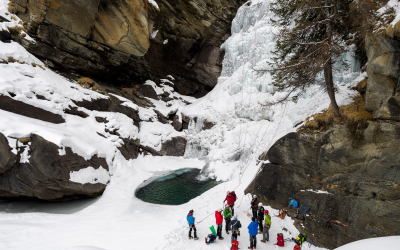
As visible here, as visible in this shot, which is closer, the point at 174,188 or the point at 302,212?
the point at 302,212

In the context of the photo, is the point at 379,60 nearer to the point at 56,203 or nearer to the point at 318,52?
the point at 318,52

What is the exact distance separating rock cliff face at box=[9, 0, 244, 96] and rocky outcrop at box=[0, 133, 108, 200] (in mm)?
11714

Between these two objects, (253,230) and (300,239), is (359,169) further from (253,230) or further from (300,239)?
(253,230)

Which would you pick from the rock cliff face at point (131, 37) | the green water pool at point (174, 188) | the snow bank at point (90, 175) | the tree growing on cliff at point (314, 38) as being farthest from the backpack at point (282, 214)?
the rock cliff face at point (131, 37)

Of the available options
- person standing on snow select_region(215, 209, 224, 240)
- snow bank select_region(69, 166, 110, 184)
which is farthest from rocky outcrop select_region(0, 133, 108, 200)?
person standing on snow select_region(215, 209, 224, 240)

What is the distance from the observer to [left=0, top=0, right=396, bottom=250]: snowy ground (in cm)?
812

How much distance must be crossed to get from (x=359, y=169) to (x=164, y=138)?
17.4 metres

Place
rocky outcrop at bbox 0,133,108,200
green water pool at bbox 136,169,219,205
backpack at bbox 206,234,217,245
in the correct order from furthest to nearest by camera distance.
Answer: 1. green water pool at bbox 136,169,219,205
2. rocky outcrop at bbox 0,133,108,200
3. backpack at bbox 206,234,217,245

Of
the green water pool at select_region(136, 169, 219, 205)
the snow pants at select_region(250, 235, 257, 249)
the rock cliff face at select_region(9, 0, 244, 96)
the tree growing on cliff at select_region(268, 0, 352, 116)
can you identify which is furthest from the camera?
the rock cliff face at select_region(9, 0, 244, 96)

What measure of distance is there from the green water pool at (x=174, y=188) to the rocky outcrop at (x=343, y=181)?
605cm

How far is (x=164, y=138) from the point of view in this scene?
21.8 metres

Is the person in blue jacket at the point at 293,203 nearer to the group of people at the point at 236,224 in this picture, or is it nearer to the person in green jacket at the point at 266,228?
the group of people at the point at 236,224

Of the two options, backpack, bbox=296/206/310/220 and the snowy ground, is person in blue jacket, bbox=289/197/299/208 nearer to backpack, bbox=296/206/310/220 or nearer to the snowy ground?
backpack, bbox=296/206/310/220

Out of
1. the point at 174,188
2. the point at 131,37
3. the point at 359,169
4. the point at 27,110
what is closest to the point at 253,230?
the point at 359,169
